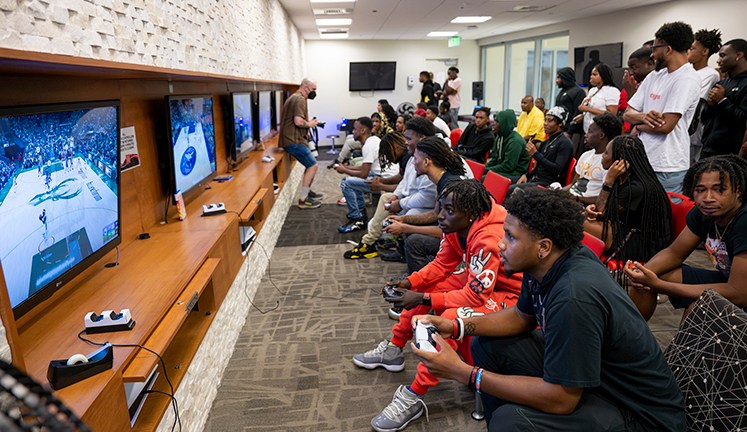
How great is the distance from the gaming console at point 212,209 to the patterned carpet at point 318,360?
741 mm

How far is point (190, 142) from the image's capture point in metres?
3.09

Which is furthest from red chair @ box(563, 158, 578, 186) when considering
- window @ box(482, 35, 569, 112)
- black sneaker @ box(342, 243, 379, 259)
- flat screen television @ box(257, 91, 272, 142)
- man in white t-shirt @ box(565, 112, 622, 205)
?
window @ box(482, 35, 569, 112)

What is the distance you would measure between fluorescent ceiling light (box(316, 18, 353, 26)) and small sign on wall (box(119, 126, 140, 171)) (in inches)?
275

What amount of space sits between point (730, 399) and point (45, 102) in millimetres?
2345

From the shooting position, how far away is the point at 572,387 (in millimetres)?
1306

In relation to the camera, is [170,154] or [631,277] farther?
[170,154]

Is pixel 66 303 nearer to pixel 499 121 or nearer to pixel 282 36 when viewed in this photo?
pixel 499 121

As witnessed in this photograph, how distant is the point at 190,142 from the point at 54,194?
4.98 ft

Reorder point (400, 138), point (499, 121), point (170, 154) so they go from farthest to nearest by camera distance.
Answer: point (499, 121) < point (400, 138) < point (170, 154)

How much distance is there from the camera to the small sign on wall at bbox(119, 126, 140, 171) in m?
2.33

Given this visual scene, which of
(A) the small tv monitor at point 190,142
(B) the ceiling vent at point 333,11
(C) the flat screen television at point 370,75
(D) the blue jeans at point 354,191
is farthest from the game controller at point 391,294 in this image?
(C) the flat screen television at point 370,75

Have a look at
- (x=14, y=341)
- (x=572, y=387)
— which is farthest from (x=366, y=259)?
(x=14, y=341)

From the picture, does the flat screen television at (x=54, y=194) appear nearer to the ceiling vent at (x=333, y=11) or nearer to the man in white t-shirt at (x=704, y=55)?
the man in white t-shirt at (x=704, y=55)

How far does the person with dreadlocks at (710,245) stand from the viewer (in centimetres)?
186
